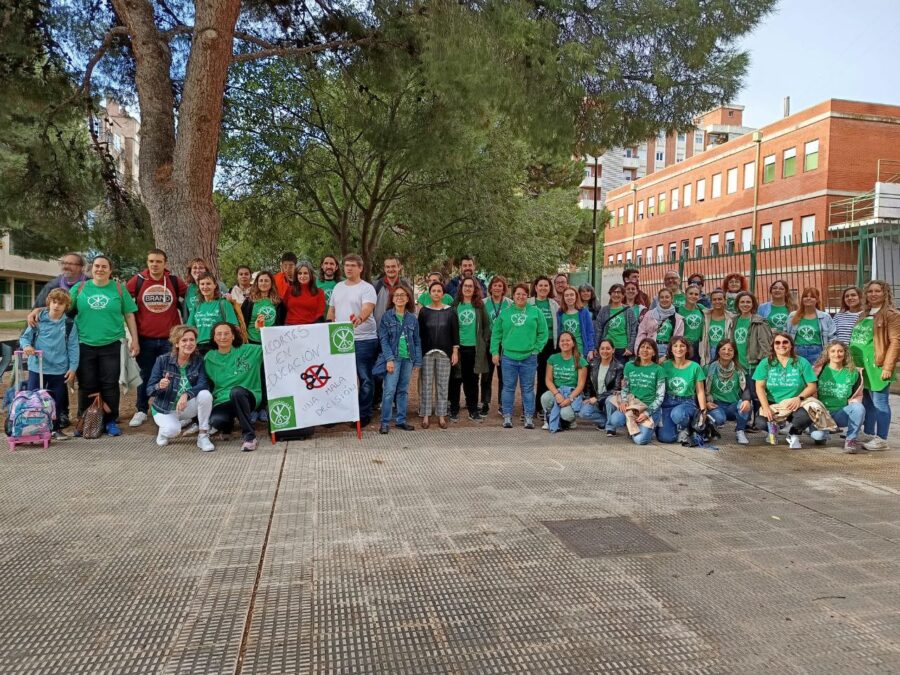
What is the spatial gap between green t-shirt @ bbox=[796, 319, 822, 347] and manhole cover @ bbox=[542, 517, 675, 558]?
4552 millimetres

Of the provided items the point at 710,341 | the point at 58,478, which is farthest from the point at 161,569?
the point at 710,341

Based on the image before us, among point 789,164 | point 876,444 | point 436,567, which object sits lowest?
point 436,567

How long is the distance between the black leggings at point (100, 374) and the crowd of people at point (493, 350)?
1 centimetres

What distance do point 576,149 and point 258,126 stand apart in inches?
347

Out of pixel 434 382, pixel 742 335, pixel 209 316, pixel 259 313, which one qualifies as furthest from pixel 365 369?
pixel 742 335

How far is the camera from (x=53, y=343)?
643 cm

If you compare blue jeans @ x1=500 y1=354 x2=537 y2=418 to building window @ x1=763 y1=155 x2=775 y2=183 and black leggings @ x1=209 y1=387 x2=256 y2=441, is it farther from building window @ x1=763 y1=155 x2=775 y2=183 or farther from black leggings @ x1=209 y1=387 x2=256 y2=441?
building window @ x1=763 y1=155 x2=775 y2=183

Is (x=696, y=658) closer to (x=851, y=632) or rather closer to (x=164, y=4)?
(x=851, y=632)

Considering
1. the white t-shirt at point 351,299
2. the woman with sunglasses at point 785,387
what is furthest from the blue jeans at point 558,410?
the white t-shirt at point 351,299

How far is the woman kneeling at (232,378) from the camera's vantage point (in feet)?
20.7

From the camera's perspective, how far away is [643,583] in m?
3.29

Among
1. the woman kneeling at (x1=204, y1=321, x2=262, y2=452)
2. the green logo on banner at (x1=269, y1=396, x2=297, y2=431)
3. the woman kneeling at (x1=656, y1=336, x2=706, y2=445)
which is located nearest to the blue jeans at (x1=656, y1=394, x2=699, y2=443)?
the woman kneeling at (x1=656, y1=336, x2=706, y2=445)

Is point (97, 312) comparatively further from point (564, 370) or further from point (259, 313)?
point (564, 370)

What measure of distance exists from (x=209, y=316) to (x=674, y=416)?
511 centimetres
